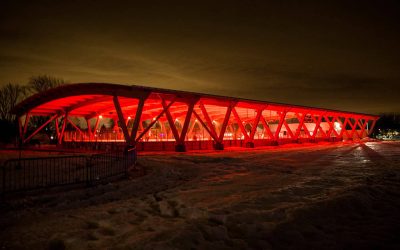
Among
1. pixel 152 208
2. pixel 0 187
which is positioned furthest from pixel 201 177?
pixel 0 187

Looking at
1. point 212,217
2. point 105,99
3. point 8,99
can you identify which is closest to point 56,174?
point 212,217

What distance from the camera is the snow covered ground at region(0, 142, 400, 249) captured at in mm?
3973

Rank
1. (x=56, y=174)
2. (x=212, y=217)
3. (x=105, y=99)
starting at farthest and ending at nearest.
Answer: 1. (x=105, y=99)
2. (x=56, y=174)
3. (x=212, y=217)

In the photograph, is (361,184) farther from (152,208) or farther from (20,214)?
(20,214)

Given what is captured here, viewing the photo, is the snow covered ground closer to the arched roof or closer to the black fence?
the black fence

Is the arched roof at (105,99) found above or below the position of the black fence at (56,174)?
above

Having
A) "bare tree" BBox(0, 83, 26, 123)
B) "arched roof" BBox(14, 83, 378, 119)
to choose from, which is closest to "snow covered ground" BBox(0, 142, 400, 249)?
"arched roof" BBox(14, 83, 378, 119)

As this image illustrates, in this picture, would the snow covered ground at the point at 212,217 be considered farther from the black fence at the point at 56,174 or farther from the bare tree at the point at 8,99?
the bare tree at the point at 8,99

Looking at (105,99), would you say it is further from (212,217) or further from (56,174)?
(212,217)

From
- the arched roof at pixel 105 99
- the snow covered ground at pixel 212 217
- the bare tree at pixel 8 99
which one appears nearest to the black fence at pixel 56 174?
the snow covered ground at pixel 212 217

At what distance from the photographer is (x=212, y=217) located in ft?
16.5

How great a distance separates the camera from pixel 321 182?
839 cm

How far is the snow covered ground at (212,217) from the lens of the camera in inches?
156

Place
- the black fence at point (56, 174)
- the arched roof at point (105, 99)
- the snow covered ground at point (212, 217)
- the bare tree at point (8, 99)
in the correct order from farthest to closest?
1. the bare tree at point (8, 99)
2. the arched roof at point (105, 99)
3. the black fence at point (56, 174)
4. the snow covered ground at point (212, 217)
